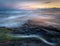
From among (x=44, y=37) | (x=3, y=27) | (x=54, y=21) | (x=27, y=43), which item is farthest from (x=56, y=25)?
(x=3, y=27)

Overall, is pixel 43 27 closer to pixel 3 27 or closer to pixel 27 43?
pixel 27 43

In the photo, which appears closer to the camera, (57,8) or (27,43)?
(27,43)

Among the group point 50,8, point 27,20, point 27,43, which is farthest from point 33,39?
point 50,8

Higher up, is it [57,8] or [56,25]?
[57,8]

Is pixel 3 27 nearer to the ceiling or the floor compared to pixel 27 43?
nearer to the ceiling

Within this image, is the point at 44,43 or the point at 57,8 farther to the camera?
the point at 57,8

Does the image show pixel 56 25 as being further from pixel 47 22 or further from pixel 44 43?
pixel 44 43

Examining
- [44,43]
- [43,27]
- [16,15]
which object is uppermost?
[16,15]

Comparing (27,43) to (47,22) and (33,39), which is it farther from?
(47,22)
